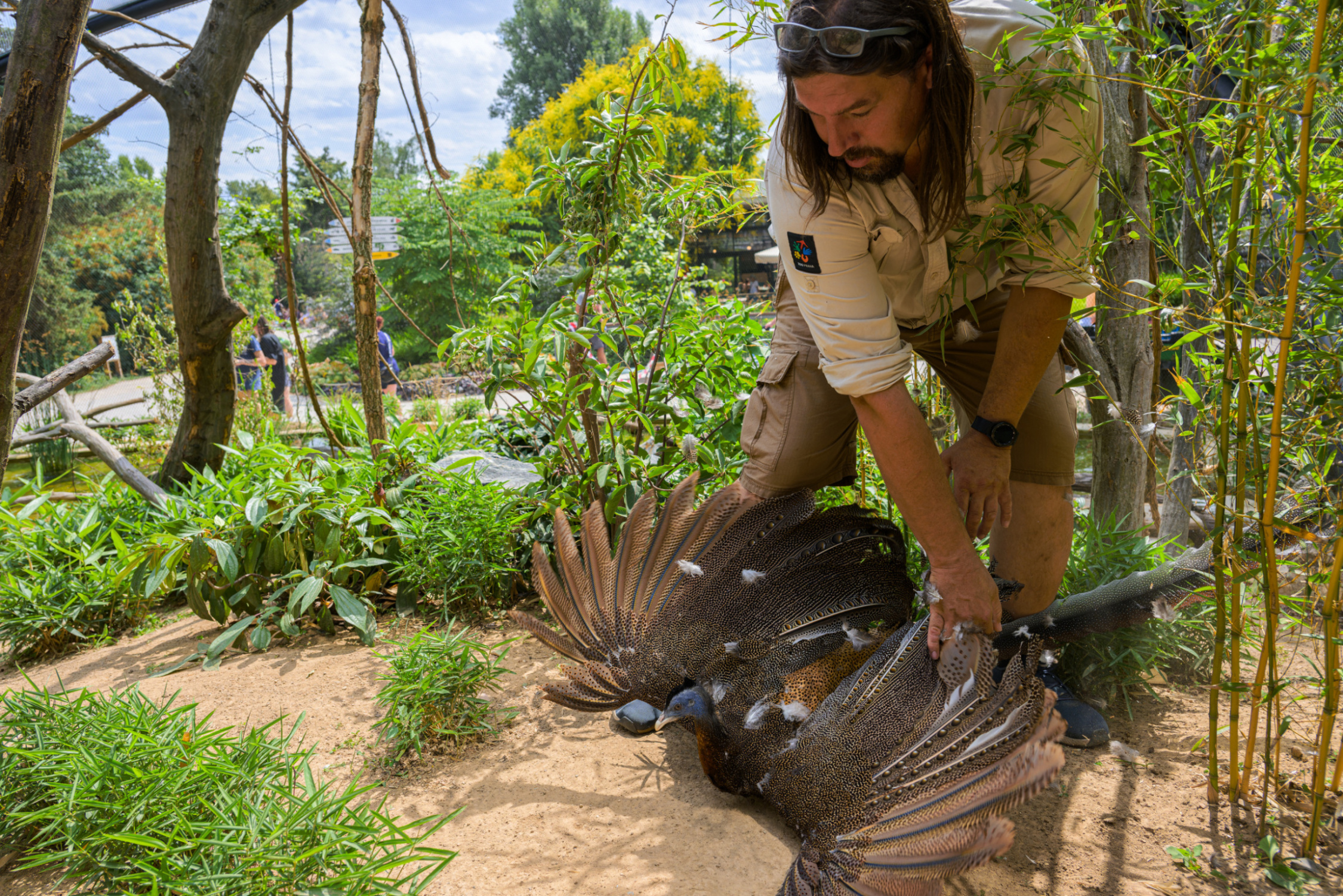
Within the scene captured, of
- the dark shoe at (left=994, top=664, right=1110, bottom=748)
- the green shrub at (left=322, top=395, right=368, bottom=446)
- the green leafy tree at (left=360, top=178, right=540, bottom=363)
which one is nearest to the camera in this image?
the dark shoe at (left=994, top=664, right=1110, bottom=748)

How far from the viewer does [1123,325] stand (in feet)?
8.41

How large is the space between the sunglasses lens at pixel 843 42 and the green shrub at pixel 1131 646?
1591 mm

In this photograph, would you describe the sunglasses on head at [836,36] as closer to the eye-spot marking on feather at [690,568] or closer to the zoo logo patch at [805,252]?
the zoo logo patch at [805,252]

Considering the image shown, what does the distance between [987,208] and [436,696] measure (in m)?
1.93

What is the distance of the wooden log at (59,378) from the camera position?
10.4 feet

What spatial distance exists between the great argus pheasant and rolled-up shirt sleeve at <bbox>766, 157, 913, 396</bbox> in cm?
57

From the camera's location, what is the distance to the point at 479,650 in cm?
240

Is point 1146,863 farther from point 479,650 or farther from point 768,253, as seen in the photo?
point 768,253

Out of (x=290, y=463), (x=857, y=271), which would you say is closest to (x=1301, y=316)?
(x=857, y=271)

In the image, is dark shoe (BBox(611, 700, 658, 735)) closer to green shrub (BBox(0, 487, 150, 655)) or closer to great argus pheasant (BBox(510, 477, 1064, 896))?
great argus pheasant (BBox(510, 477, 1064, 896))

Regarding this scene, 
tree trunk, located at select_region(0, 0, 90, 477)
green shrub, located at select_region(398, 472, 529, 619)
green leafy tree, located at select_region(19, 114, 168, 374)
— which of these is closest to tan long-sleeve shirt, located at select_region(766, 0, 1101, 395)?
tree trunk, located at select_region(0, 0, 90, 477)

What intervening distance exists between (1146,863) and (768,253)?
947cm

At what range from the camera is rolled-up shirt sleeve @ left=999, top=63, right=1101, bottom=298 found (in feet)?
5.36

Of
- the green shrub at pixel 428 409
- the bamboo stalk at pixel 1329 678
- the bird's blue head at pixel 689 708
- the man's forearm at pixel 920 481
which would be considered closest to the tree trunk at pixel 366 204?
the bird's blue head at pixel 689 708
